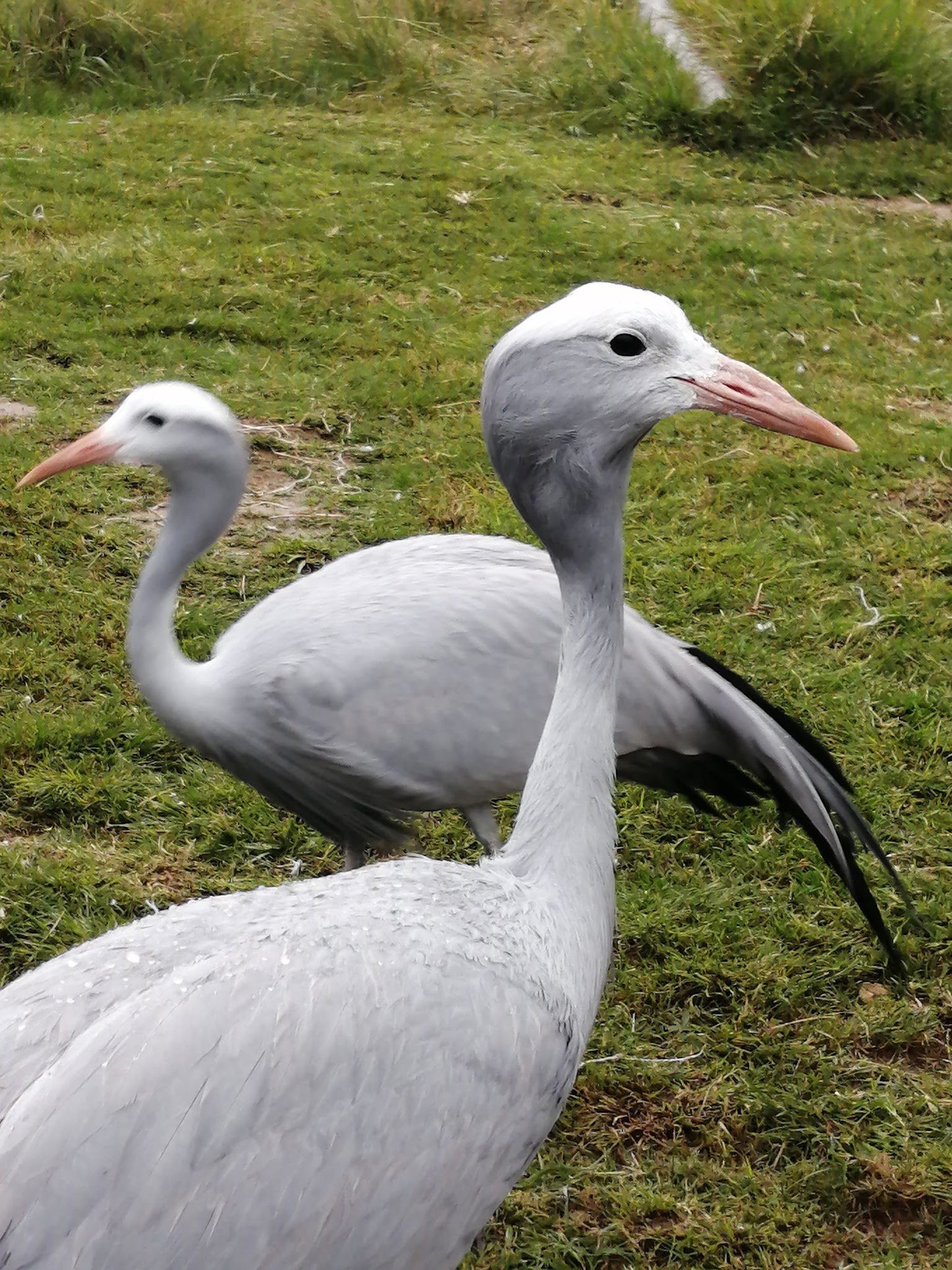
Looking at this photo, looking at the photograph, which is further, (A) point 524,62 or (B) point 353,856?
(A) point 524,62

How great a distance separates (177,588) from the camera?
114 inches

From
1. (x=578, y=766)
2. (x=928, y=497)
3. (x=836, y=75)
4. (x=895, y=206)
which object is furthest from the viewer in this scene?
(x=836, y=75)

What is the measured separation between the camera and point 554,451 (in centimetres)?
198

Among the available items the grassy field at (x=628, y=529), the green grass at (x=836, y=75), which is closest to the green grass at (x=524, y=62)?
the green grass at (x=836, y=75)

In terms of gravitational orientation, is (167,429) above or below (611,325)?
below

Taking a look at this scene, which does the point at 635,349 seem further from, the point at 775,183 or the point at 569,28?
the point at 569,28

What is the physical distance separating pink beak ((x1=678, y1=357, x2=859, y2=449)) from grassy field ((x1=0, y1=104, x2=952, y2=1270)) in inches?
60.9

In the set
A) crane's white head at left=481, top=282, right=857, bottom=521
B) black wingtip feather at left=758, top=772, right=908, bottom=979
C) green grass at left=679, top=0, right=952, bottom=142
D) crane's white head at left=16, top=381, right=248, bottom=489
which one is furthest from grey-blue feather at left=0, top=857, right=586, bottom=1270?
green grass at left=679, top=0, right=952, bottom=142

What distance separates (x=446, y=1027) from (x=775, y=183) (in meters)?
6.70

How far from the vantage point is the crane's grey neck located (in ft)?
9.17

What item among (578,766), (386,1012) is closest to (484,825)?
(578,766)

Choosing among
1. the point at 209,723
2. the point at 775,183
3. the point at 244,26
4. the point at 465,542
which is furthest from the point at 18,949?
the point at 244,26

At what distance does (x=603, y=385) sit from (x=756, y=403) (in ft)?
0.81

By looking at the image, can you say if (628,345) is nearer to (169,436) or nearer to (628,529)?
(169,436)
